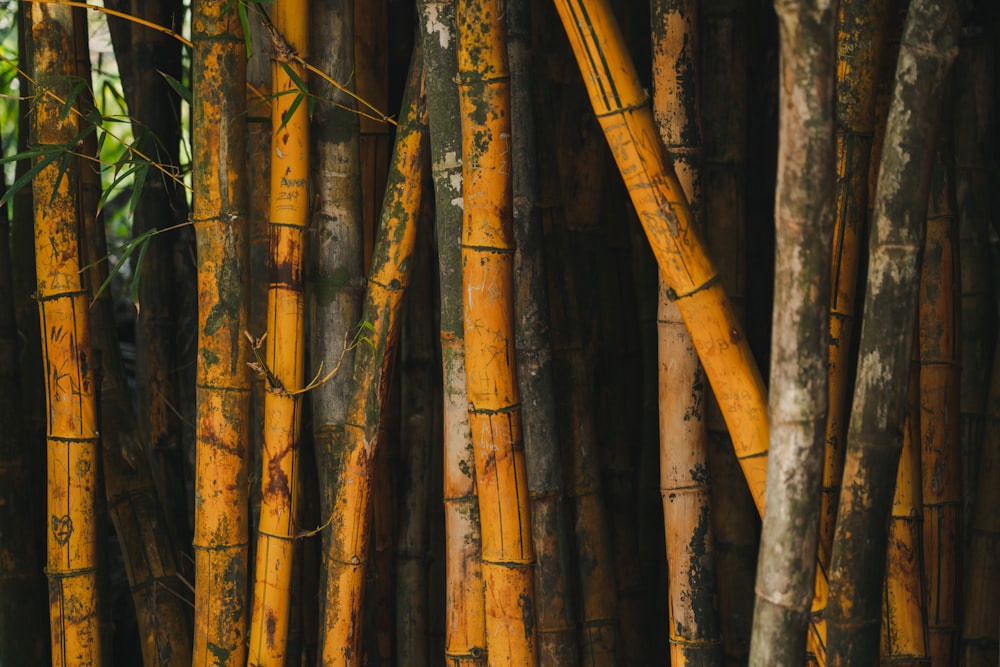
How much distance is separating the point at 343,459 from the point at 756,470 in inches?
22.1

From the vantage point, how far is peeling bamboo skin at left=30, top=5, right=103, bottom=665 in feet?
4.89

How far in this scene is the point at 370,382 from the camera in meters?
1.36

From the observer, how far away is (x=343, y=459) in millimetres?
1392

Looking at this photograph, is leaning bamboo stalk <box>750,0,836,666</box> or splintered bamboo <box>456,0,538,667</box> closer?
leaning bamboo stalk <box>750,0,836,666</box>

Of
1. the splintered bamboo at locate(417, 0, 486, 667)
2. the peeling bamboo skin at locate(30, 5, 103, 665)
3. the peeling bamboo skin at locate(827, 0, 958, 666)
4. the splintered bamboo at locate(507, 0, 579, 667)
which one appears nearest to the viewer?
the peeling bamboo skin at locate(827, 0, 958, 666)

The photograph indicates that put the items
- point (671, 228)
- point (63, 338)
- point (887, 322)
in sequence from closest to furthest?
point (887, 322), point (671, 228), point (63, 338)

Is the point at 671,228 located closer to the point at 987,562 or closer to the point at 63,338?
the point at 987,562

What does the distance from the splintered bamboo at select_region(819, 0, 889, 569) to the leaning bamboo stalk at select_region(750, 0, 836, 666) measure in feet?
0.73

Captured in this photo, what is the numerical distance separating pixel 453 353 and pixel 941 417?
0.61 m

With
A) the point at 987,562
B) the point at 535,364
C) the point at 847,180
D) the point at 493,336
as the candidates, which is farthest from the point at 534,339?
the point at 987,562

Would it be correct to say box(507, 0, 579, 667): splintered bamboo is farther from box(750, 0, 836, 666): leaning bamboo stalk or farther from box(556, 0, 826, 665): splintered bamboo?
box(750, 0, 836, 666): leaning bamboo stalk

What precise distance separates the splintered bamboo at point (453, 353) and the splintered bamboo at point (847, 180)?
1.40 feet

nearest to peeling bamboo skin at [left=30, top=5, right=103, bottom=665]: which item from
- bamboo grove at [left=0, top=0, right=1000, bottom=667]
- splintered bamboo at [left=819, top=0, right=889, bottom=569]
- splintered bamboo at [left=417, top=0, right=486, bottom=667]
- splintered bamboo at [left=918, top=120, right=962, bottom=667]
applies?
bamboo grove at [left=0, top=0, right=1000, bottom=667]

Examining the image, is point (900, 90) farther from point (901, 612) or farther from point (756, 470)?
point (901, 612)
